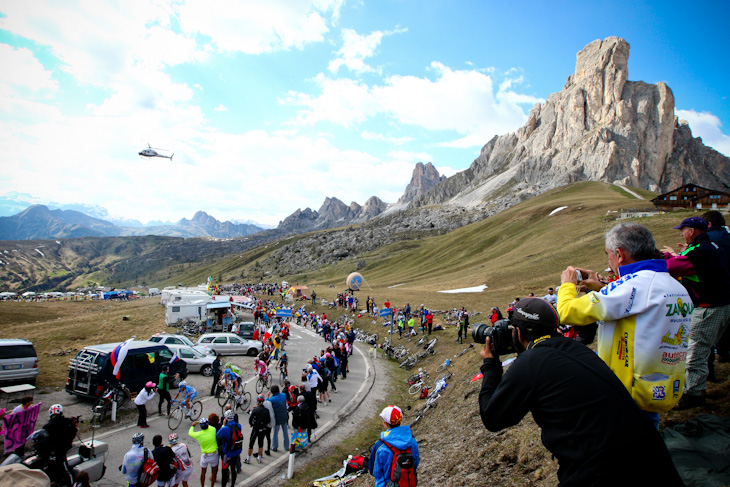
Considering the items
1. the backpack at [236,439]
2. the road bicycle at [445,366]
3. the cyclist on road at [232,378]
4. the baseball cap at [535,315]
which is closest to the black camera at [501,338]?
the baseball cap at [535,315]

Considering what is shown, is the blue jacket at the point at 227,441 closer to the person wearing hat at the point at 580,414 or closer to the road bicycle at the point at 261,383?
the road bicycle at the point at 261,383

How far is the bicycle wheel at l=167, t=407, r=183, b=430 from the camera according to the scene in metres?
13.8

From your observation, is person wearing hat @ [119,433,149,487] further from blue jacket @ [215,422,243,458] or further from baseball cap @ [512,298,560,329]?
baseball cap @ [512,298,560,329]

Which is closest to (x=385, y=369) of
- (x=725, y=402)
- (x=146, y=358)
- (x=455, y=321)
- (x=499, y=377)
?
(x=455, y=321)

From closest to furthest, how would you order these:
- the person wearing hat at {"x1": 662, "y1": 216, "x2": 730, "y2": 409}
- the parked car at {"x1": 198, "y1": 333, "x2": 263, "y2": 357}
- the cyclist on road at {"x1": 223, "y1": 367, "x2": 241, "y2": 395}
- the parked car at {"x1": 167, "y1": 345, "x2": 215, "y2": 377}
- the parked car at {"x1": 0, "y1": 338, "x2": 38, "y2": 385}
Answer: the person wearing hat at {"x1": 662, "y1": 216, "x2": 730, "y2": 409} → the parked car at {"x1": 0, "y1": 338, "x2": 38, "y2": 385} → the cyclist on road at {"x1": 223, "y1": 367, "x2": 241, "y2": 395} → the parked car at {"x1": 167, "y1": 345, "x2": 215, "y2": 377} → the parked car at {"x1": 198, "y1": 333, "x2": 263, "y2": 357}

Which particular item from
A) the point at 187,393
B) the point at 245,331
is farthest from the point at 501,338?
the point at 245,331

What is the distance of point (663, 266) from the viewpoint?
136 inches

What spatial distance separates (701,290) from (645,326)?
12.2ft

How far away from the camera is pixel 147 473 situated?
8141mm

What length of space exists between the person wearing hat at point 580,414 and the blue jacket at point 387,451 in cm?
354

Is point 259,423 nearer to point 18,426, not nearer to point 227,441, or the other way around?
point 227,441

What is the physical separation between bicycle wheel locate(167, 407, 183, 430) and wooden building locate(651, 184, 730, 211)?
83561 mm

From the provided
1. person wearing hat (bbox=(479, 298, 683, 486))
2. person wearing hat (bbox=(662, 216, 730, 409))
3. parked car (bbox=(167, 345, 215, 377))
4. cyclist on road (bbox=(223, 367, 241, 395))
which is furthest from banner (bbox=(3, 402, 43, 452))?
person wearing hat (bbox=(662, 216, 730, 409))

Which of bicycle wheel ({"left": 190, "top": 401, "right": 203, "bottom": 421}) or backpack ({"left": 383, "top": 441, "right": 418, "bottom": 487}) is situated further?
bicycle wheel ({"left": 190, "top": 401, "right": 203, "bottom": 421})
